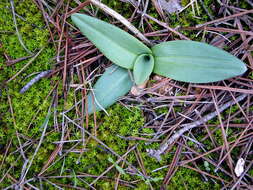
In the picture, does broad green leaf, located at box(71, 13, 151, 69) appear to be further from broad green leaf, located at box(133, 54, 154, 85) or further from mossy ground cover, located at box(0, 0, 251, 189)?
mossy ground cover, located at box(0, 0, 251, 189)

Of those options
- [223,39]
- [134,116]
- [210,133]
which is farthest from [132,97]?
[223,39]

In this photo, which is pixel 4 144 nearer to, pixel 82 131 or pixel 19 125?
pixel 19 125

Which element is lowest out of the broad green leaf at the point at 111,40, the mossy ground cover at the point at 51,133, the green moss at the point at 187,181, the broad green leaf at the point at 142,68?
the green moss at the point at 187,181

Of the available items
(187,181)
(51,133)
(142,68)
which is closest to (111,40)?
(142,68)

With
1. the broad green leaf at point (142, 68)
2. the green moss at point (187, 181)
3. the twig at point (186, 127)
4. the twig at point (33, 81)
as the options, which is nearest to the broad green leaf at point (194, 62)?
the broad green leaf at point (142, 68)

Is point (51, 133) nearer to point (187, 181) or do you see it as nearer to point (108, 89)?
point (108, 89)

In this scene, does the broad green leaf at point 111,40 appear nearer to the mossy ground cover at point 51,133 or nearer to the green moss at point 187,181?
the mossy ground cover at point 51,133

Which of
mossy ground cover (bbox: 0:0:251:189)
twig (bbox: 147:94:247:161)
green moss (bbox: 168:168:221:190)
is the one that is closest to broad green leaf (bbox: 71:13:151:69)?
mossy ground cover (bbox: 0:0:251:189)
